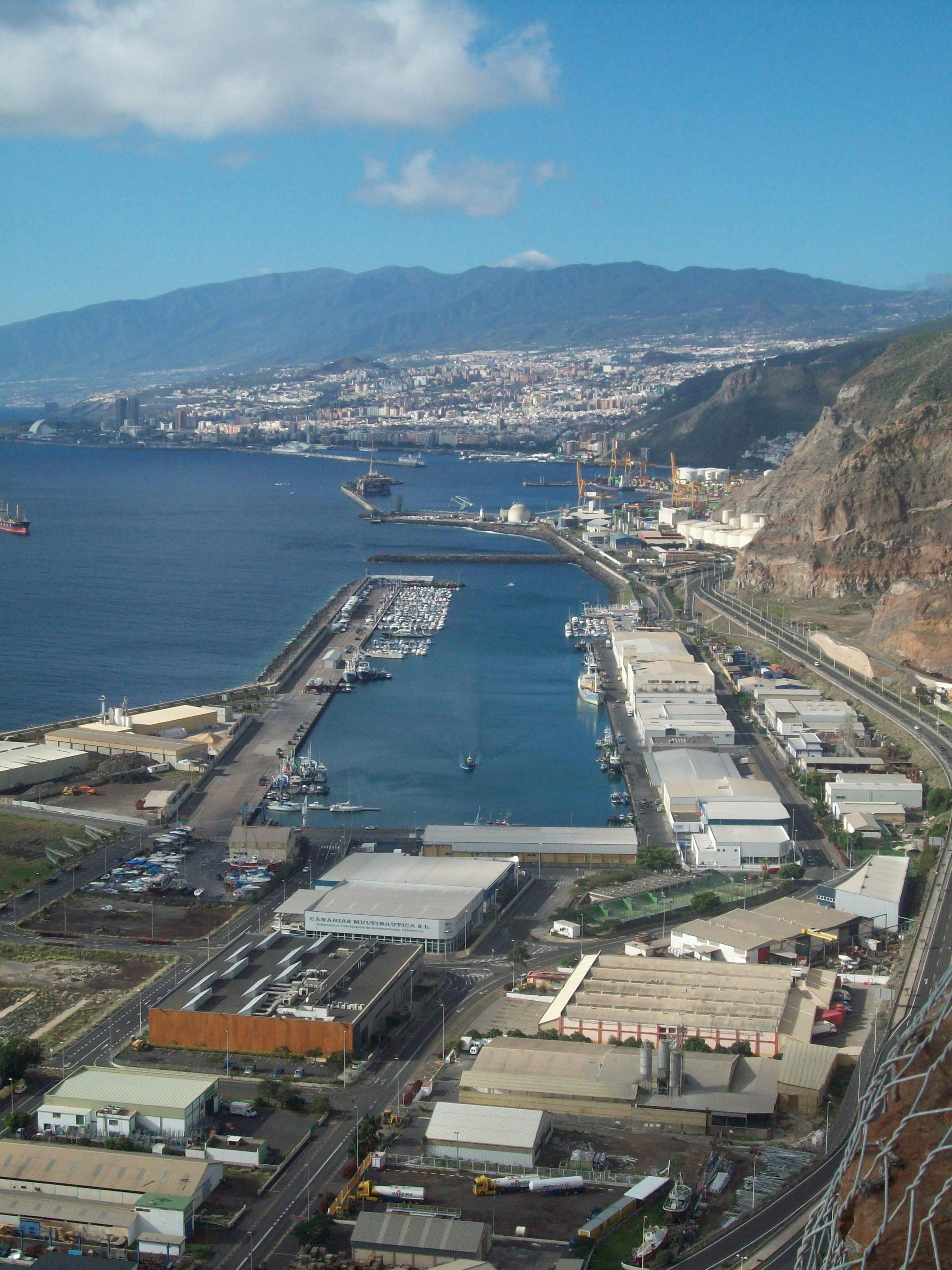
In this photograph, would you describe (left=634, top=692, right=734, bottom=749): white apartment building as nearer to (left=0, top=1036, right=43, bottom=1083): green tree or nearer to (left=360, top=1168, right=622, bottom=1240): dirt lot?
(left=0, top=1036, right=43, bottom=1083): green tree

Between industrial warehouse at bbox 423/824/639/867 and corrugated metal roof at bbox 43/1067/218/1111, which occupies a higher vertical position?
corrugated metal roof at bbox 43/1067/218/1111

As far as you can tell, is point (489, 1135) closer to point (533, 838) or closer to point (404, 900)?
point (404, 900)

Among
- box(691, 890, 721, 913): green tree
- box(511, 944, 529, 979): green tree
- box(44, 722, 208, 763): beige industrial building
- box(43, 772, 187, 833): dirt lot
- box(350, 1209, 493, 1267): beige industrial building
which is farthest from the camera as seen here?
box(44, 722, 208, 763): beige industrial building

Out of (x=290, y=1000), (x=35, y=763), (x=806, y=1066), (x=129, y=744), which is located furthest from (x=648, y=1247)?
(x=129, y=744)

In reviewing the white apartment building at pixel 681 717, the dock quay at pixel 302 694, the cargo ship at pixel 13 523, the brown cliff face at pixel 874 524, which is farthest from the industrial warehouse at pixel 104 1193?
the cargo ship at pixel 13 523

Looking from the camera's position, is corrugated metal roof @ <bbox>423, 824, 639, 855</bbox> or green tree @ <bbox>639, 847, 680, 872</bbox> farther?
corrugated metal roof @ <bbox>423, 824, 639, 855</bbox>

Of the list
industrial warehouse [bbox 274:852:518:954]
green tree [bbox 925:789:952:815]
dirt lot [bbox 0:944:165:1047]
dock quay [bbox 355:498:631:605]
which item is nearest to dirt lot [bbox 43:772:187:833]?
industrial warehouse [bbox 274:852:518:954]

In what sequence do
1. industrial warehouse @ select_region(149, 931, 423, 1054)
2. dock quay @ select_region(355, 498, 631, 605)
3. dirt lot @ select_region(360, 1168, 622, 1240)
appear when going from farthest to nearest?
dock quay @ select_region(355, 498, 631, 605) → industrial warehouse @ select_region(149, 931, 423, 1054) → dirt lot @ select_region(360, 1168, 622, 1240)
